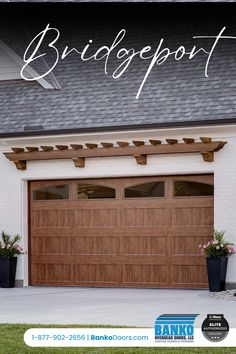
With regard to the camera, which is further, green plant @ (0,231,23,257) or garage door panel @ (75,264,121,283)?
green plant @ (0,231,23,257)

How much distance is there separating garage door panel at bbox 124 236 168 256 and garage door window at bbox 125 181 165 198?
0.93 m

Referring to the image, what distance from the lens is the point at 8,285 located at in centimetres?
2061

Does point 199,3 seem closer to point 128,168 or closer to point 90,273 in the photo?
point 128,168

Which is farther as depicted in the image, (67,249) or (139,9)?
(139,9)

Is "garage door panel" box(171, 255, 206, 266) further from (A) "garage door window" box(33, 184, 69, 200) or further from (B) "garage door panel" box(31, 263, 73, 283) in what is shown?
(A) "garage door window" box(33, 184, 69, 200)

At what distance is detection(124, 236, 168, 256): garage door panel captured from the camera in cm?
1975

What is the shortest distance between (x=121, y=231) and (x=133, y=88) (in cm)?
354

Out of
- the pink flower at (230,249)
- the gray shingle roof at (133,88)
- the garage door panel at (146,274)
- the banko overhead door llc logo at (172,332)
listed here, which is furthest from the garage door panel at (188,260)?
the banko overhead door llc logo at (172,332)

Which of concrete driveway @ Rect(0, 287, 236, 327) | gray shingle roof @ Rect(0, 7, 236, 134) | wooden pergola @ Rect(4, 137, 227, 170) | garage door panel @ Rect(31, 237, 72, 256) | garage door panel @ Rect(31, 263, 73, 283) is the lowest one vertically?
concrete driveway @ Rect(0, 287, 236, 327)

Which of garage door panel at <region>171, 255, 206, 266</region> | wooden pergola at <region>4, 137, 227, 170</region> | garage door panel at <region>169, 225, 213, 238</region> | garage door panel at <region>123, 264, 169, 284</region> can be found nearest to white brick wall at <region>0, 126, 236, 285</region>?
wooden pergola at <region>4, 137, 227, 170</region>

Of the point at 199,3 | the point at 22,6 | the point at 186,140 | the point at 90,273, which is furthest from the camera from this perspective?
the point at 22,6

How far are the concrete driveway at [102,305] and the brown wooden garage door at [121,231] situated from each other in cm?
61

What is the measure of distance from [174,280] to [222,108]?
3.88 metres

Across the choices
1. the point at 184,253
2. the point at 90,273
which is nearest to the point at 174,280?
the point at 184,253
